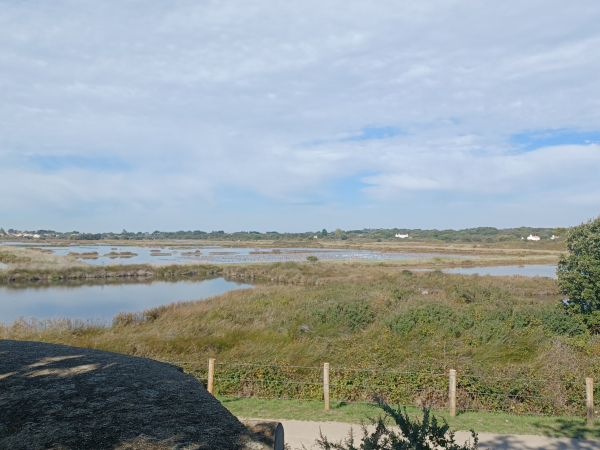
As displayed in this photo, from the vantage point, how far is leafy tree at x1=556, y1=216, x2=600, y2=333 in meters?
17.1

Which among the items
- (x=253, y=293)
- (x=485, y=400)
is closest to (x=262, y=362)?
(x=485, y=400)

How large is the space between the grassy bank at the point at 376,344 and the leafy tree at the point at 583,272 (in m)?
0.81

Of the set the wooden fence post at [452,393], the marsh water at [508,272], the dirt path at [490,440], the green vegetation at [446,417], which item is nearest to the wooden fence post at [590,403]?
the green vegetation at [446,417]

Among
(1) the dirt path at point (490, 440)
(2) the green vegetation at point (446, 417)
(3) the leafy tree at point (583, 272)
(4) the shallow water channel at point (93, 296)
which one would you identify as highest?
(3) the leafy tree at point (583, 272)

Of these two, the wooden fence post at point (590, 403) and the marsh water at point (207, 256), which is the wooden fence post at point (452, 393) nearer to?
the wooden fence post at point (590, 403)

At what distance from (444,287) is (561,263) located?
33.3ft

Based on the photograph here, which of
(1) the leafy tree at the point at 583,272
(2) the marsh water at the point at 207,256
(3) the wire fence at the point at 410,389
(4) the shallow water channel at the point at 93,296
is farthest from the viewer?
(2) the marsh water at the point at 207,256

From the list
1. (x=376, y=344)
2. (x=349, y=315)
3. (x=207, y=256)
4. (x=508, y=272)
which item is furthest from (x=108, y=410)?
(x=207, y=256)

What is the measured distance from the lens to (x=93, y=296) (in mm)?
31828

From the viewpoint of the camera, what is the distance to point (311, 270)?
152 ft

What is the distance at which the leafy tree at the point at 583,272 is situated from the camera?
1713cm

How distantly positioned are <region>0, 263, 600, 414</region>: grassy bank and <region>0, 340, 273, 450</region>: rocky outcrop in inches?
308

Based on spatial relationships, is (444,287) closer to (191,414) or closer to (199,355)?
(199,355)

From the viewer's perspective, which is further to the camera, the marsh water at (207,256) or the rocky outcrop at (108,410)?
the marsh water at (207,256)
